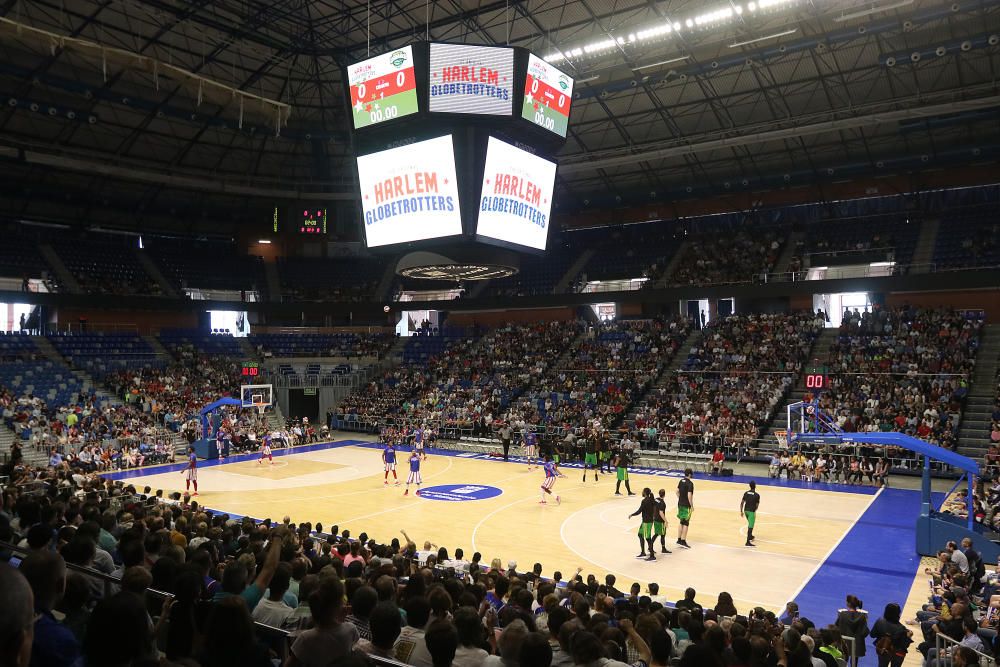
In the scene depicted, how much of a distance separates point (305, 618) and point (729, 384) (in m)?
29.5

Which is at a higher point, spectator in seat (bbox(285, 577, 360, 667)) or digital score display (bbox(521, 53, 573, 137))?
digital score display (bbox(521, 53, 573, 137))

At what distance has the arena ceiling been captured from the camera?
25312 mm

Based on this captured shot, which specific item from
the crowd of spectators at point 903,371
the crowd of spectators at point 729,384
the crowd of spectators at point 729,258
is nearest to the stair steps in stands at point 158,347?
the crowd of spectators at point 729,384

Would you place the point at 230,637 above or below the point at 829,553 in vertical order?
above

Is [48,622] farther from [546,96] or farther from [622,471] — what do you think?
[622,471]

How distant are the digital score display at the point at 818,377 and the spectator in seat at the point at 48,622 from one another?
23.6 meters

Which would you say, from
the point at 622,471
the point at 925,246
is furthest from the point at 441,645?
the point at 925,246

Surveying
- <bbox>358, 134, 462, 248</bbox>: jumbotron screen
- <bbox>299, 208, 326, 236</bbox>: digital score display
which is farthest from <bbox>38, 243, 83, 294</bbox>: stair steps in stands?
<bbox>358, 134, 462, 248</bbox>: jumbotron screen

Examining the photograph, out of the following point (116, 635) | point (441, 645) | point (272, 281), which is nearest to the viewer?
point (116, 635)

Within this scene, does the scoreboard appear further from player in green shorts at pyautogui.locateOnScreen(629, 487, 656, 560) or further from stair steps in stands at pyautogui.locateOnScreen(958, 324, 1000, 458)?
stair steps in stands at pyautogui.locateOnScreen(958, 324, 1000, 458)

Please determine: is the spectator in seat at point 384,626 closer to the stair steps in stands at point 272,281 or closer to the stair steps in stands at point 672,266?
the stair steps in stands at point 672,266

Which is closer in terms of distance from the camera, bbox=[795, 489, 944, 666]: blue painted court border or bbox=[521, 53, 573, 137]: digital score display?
bbox=[795, 489, 944, 666]: blue painted court border

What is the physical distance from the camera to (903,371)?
2894 cm

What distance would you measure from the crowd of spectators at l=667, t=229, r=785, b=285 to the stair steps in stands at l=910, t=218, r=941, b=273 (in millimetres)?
6581
